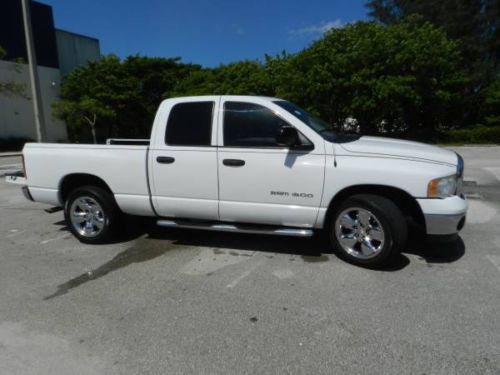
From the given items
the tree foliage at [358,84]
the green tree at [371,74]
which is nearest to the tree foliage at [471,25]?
the tree foliage at [358,84]

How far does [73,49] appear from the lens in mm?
39750

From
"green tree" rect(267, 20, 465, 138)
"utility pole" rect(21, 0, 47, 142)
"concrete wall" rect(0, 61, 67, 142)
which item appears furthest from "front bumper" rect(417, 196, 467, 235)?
"concrete wall" rect(0, 61, 67, 142)

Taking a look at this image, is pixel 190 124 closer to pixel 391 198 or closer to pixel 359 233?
pixel 359 233

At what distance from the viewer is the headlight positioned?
386 centimetres

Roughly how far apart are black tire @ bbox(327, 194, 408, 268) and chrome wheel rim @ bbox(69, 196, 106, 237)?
124 inches

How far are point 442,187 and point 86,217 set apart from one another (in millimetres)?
4479

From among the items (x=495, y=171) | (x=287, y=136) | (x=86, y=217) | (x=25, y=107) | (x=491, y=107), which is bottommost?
(x=495, y=171)

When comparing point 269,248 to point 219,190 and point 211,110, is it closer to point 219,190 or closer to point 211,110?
point 219,190

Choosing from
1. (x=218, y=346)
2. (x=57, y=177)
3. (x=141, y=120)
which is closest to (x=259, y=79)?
(x=141, y=120)

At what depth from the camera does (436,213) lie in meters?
3.89

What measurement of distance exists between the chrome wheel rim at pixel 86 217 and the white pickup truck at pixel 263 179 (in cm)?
1

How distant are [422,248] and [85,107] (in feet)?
95.0

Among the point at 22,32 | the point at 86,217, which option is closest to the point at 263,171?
the point at 86,217

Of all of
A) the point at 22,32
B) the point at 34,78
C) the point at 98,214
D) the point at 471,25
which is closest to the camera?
the point at 98,214
